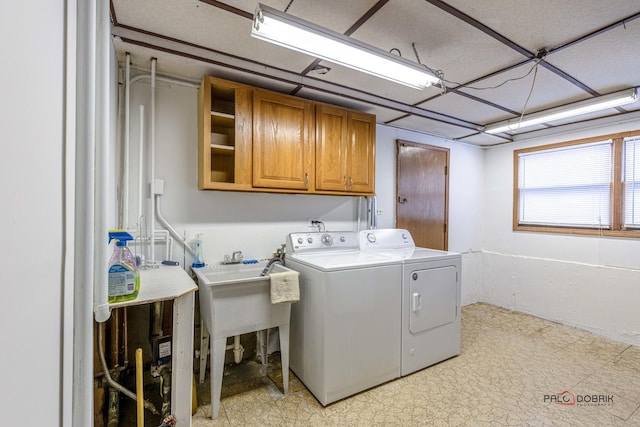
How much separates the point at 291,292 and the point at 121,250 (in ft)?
3.39

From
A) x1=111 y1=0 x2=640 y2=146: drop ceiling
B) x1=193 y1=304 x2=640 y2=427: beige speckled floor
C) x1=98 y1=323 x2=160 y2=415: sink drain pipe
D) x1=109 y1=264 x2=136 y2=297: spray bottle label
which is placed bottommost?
x1=193 y1=304 x2=640 y2=427: beige speckled floor

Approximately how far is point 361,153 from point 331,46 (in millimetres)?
1385

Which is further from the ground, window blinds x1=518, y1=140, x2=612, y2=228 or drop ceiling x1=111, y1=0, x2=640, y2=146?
drop ceiling x1=111, y1=0, x2=640, y2=146

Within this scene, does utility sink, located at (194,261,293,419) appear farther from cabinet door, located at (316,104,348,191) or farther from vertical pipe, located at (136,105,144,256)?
cabinet door, located at (316,104,348,191)

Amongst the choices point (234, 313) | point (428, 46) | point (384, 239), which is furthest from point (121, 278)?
point (384, 239)

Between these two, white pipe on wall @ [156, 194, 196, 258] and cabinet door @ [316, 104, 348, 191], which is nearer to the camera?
white pipe on wall @ [156, 194, 196, 258]

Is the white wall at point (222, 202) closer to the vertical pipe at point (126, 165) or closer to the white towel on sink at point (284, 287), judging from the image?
the vertical pipe at point (126, 165)

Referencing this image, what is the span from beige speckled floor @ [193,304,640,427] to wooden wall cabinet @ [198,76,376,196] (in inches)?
60.4

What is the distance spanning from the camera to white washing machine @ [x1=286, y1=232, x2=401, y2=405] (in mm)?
1989

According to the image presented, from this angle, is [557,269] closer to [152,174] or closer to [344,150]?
[344,150]

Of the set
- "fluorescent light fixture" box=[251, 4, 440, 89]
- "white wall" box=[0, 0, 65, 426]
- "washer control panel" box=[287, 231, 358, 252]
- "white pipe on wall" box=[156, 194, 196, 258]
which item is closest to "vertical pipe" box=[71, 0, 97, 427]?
"white wall" box=[0, 0, 65, 426]

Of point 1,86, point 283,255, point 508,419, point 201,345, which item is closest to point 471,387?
point 508,419

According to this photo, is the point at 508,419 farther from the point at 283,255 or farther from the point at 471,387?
the point at 283,255

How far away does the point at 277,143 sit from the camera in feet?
7.77
